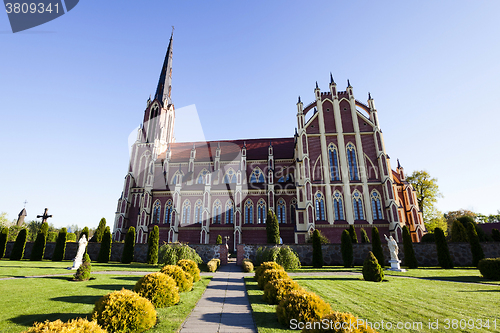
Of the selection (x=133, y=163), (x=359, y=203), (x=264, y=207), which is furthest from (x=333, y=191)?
(x=133, y=163)

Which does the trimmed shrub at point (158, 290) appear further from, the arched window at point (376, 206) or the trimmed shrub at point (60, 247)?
the arched window at point (376, 206)

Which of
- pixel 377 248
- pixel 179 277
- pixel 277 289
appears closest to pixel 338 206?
pixel 377 248

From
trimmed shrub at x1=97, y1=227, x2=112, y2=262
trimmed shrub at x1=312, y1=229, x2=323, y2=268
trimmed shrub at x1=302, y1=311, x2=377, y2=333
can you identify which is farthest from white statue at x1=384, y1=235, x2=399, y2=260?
trimmed shrub at x1=97, y1=227, x2=112, y2=262

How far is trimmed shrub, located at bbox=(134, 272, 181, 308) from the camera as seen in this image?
24.7ft

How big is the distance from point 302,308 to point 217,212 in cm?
3085

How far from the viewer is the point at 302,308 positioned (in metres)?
5.80

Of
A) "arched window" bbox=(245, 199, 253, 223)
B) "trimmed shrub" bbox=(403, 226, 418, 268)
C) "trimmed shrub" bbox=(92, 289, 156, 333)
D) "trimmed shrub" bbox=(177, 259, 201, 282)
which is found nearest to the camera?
"trimmed shrub" bbox=(92, 289, 156, 333)

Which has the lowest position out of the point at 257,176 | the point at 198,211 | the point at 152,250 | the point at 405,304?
the point at 405,304

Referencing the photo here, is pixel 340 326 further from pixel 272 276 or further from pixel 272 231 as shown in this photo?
pixel 272 231

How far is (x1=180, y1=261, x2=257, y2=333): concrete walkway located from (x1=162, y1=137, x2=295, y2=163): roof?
101 feet

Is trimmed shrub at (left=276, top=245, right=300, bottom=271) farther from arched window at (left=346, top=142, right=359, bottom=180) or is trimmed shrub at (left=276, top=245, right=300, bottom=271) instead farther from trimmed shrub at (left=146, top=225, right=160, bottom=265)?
arched window at (left=346, top=142, right=359, bottom=180)

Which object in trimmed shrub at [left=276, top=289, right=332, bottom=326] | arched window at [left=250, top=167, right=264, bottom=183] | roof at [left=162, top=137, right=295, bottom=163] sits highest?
roof at [left=162, top=137, right=295, bottom=163]

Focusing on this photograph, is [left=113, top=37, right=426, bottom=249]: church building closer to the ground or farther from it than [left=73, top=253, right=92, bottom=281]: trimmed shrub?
farther from it

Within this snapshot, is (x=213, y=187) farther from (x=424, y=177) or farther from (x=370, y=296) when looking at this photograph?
(x=424, y=177)
